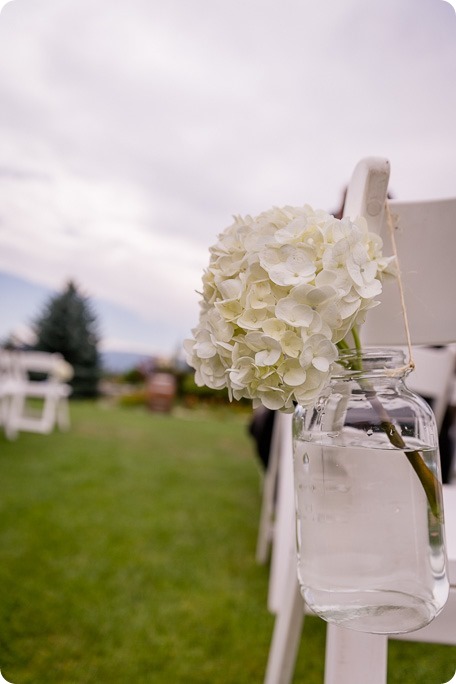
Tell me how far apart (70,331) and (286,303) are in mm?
14995

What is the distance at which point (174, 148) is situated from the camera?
3727 mm

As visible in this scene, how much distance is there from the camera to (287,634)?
89 cm

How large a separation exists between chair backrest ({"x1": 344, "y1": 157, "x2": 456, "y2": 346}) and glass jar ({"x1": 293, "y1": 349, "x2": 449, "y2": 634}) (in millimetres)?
105

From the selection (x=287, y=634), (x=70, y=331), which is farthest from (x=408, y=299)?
(x=70, y=331)

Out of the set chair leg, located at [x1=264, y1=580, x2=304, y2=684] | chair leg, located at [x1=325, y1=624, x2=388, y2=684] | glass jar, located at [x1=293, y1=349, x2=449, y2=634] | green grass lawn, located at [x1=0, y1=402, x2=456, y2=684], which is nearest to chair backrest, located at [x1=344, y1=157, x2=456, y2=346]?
glass jar, located at [x1=293, y1=349, x2=449, y2=634]

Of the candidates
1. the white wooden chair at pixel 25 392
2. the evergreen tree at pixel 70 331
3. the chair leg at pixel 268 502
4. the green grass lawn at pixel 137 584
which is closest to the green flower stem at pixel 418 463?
the green grass lawn at pixel 137 584

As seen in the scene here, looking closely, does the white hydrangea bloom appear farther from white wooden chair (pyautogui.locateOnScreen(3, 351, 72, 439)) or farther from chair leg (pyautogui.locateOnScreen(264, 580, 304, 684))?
white wooden chair (pyautogui.locateOnScreen(3, 351, 72, 439))

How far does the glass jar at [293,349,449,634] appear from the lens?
1.77 feet

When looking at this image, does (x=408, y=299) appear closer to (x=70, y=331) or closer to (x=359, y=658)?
(x=359, y=658)

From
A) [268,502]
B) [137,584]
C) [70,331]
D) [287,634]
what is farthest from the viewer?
[70,331]

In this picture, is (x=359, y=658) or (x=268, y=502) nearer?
(x=359, y=658)

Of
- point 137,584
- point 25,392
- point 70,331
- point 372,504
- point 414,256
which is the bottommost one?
point 137,584

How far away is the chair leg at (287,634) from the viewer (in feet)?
2.90

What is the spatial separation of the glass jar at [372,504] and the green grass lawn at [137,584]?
105 centimetres
